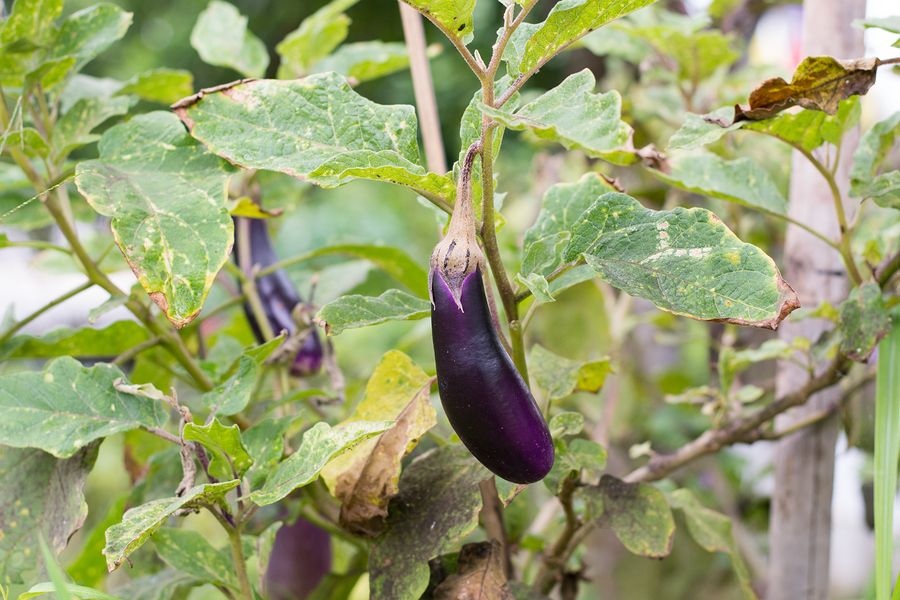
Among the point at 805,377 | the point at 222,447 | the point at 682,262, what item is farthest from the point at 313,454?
the point at 805,377

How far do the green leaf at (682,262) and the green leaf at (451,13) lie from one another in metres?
0.09

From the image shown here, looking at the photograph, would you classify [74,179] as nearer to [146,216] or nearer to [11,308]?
[146,216]

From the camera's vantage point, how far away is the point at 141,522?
9.5 inches

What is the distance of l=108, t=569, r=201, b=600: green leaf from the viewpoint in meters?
0.34

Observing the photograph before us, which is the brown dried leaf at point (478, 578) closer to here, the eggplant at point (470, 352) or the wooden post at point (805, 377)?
the eggplant at point (470, 352)

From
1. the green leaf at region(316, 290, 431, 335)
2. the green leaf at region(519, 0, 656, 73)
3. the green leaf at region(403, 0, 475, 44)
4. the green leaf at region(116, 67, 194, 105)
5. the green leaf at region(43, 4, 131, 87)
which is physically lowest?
the green leaf at region(316, 290, 431, 335)

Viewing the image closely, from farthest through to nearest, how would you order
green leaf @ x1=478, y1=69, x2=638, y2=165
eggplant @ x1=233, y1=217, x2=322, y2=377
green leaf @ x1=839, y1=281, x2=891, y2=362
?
1. eggplant @ x1=233, y1=217, x2=322, y2=377
2. green leaf @ x1=839, y1=281, x2=891, y2=362
3. green leaf @ x1=478, y1=69, x2=638, y2=165

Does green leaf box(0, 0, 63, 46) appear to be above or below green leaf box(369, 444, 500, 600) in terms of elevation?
above

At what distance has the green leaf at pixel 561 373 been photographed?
0.34 m

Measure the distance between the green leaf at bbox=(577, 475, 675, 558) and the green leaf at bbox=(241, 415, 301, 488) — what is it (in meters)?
0.16

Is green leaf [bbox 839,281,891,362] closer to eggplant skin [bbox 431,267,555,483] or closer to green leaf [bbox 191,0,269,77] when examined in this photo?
eggplant skin [bbox 431,267,555,483]

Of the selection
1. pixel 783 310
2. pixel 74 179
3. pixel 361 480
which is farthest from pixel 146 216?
pixel 783 310

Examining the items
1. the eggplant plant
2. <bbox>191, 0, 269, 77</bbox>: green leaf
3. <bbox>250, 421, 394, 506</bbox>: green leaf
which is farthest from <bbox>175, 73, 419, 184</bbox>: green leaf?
<bbox>191, 0, 269, 77</bbox>: green leaf

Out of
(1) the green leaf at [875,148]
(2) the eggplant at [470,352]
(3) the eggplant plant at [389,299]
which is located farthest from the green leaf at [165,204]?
(1) the green leaf at [875,148]
